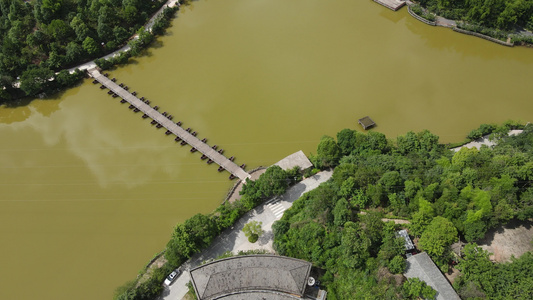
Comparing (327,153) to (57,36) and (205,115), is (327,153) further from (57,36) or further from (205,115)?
(57,36)

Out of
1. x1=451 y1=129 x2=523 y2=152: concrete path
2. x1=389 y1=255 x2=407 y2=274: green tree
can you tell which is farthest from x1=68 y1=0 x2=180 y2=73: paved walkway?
x1=451 y1=129 x2=523 y2=152: concrete path

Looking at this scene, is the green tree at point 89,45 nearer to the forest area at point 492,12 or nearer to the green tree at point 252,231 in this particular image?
the green tree at point 252,231

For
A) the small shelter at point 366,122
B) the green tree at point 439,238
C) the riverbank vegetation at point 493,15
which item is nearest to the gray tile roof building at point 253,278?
the green tree at point 439,238

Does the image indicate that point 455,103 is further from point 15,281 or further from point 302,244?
point 15,281

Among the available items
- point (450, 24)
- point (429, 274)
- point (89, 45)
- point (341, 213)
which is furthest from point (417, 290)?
point (89, 45)

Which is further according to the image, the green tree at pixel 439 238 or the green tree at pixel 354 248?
the green tree at pixel 354 248

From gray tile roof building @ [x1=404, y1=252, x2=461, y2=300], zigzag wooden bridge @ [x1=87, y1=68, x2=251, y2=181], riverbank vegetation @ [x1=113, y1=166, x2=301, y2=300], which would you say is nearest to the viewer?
gray tile roof building @ [x1=404, y1=252, x2=461, y2=300]

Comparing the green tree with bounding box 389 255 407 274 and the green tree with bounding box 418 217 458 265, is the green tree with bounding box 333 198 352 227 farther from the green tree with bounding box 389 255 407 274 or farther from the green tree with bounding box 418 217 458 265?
the green tree with bounding box 418 217 458 265
